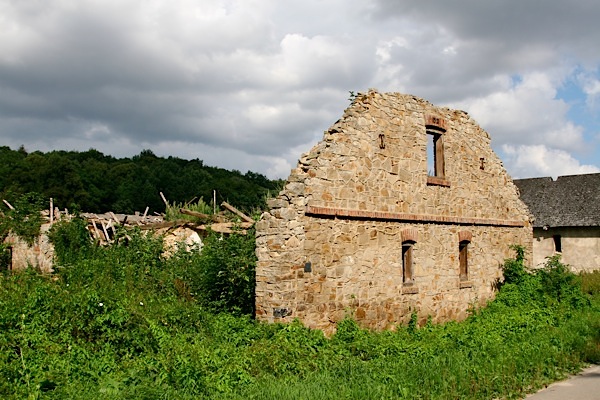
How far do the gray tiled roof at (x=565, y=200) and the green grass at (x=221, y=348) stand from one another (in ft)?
57.1

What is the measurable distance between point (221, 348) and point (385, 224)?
5224mm

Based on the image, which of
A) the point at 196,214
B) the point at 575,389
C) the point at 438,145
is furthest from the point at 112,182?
the point at 575,389

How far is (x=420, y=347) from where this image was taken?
10.1m

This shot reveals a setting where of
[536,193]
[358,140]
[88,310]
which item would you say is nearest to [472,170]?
[358,140]

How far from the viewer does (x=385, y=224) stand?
12.2 m

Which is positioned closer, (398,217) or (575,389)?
(575,389)

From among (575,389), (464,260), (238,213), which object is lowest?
(575,389)

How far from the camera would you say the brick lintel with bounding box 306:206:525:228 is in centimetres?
1072

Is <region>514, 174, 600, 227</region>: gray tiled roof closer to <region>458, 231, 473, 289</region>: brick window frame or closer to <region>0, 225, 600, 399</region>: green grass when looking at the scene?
<region>458, 231, 473, 289</region>: brick window frame

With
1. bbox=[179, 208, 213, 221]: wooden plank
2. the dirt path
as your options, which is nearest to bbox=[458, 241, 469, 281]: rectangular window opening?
the dirt path

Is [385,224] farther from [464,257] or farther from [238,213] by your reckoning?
[238,213]

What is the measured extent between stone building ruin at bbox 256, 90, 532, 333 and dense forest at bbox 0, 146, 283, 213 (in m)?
21.3

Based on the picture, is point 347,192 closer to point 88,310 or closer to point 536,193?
point 88,310

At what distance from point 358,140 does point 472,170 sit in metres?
5.52
